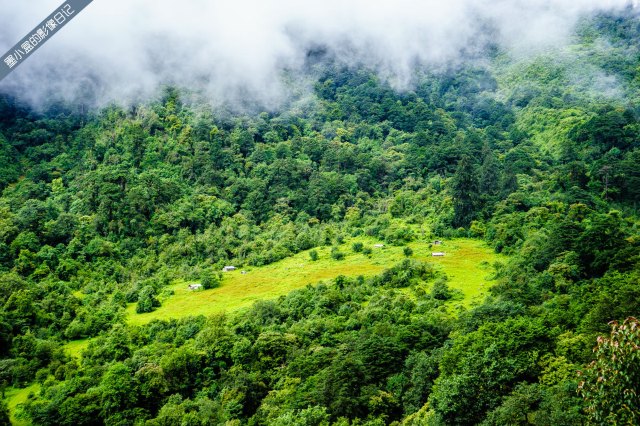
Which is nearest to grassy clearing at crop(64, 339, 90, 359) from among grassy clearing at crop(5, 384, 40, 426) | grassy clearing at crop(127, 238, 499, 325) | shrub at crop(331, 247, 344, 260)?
grassy clearing at crop(5, 384, 40, 426)

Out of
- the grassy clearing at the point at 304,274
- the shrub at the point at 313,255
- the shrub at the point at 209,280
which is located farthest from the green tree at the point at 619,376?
the shrub at the point at 209,280

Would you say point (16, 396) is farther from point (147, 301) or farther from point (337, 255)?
point (337, 255)

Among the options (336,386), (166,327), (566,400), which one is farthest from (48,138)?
(566,400)

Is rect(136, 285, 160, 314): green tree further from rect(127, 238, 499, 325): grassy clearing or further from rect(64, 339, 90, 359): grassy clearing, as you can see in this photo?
rect(64, 339, 90, 359): grassy clearing

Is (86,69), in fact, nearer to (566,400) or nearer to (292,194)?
(292,194)

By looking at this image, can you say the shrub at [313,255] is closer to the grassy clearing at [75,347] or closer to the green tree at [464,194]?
the green tree at [464,194]

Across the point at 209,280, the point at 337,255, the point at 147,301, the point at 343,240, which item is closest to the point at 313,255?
the point at 337,255

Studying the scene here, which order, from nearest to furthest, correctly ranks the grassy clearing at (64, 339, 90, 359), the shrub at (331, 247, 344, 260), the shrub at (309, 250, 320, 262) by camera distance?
the grassy clearing at (64, 339, 90, 359) → the shrub at (331, 247, 344, 260) → the shrub at (309, 250, 320, 262)

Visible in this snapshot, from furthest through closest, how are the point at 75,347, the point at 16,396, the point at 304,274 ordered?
the point at 304,274
the point at 75,347
the point at 16,396
